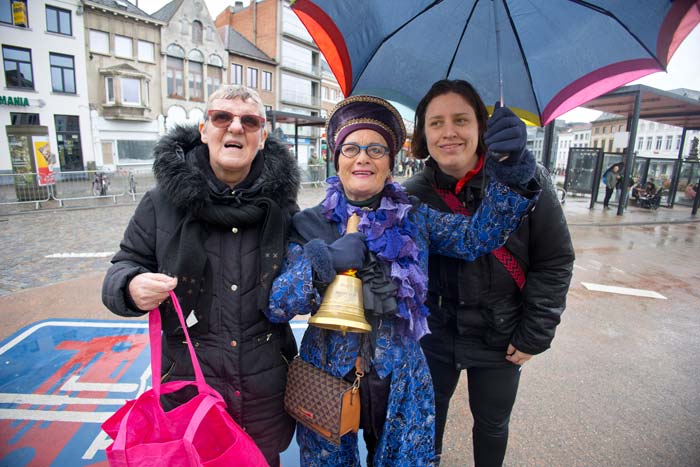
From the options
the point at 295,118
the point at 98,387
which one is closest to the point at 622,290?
the point at 98,387

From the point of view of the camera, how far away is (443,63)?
81.0 inches

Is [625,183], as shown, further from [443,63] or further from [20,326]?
[20,326]

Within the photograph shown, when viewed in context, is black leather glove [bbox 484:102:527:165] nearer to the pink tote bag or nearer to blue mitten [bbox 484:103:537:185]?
blue mitten [bbox 484:103:537:185]

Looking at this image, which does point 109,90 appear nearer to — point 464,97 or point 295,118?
point 295,118

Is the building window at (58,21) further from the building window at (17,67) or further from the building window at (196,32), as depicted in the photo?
the building window at (196,32)

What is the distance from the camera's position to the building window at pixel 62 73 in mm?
21703

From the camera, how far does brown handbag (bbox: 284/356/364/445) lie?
4.81 ft

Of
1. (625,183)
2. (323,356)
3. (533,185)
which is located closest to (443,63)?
(533,185)

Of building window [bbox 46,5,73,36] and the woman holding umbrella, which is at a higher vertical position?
building window [bbox 46,5,73,36]

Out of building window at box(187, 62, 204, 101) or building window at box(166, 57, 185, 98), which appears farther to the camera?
building window at box(187, 62, 204, 101)

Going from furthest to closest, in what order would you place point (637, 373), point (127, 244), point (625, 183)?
point (625, 183), point (637, 373), point (127, 244)

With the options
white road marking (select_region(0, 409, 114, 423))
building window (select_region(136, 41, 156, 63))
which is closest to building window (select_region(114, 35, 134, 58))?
building window (select_region(136, 41, 156, 63))

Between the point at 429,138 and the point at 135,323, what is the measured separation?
3806 millimetres

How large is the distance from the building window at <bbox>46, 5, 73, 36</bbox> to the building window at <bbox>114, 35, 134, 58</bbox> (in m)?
2.37
